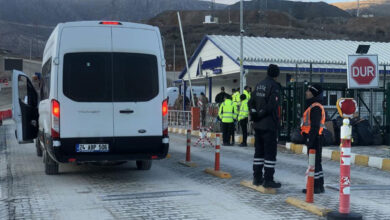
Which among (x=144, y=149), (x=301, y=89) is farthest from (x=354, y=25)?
(x=144, y=149)

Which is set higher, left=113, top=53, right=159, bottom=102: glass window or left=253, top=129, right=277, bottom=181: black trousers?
left=113, top=53, right=159, bottom=102: glass window

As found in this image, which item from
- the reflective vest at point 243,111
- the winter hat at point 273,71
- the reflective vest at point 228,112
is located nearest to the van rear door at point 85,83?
the winter hat at point 273,71

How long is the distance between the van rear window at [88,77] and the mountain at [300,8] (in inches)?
6967

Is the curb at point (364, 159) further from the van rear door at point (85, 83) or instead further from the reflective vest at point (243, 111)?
the van rear door at point (85, 83)

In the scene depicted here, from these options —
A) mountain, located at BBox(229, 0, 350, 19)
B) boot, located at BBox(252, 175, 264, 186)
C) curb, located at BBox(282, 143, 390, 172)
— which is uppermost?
mountain, located at BBox(229, 0, 350, 19)

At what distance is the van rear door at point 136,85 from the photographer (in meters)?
8.98

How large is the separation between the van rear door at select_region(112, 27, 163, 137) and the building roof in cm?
1727

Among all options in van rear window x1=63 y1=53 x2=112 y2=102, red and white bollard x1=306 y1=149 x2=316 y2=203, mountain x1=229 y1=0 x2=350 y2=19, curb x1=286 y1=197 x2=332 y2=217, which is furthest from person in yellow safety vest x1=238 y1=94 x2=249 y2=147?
mountain x1=229 y1=0 x2=350 y2=19

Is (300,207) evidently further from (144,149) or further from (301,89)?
(301,89)

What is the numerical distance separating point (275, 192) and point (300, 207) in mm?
1075

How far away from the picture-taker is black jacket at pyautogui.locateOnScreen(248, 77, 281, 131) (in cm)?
805

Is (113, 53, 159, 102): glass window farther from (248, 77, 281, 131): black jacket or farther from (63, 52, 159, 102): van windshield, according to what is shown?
(248, 77, 281, 131): black jacket

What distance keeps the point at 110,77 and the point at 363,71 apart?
777cm

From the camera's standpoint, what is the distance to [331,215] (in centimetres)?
637
